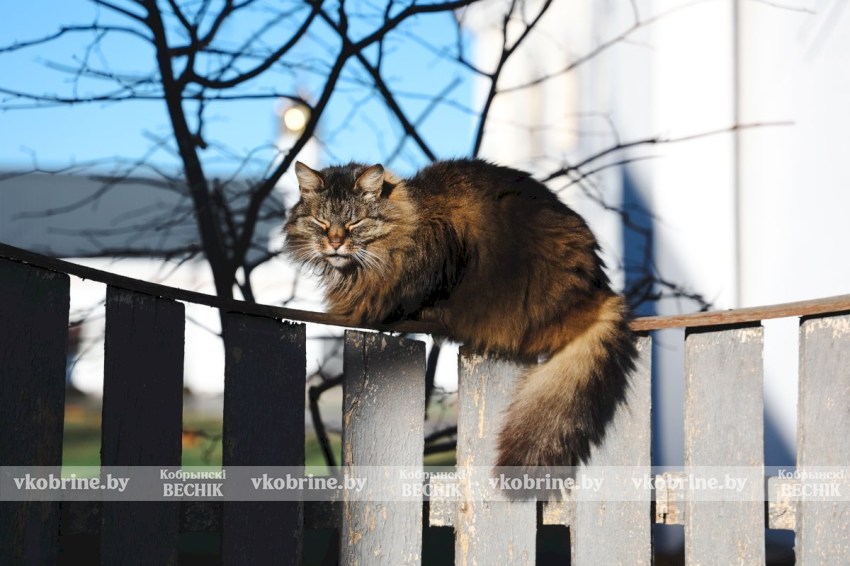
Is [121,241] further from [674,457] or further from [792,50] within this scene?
[792,50]

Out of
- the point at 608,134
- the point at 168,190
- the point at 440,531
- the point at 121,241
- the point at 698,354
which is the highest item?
the point at 608,134

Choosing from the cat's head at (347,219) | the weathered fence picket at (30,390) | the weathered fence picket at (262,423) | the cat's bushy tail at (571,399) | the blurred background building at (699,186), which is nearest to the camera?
the weathered fence picket at (30,390)

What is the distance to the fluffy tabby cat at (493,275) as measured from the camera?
5.78 feet

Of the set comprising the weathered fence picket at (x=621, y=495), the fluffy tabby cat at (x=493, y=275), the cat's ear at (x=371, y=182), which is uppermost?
the cat's ear at (x=371, y=182)

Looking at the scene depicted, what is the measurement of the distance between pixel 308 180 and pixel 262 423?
73cm

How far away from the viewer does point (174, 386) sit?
1.58 meters

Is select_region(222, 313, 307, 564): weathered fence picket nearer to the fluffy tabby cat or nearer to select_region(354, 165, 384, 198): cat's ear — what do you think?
the fluffy tabby cat

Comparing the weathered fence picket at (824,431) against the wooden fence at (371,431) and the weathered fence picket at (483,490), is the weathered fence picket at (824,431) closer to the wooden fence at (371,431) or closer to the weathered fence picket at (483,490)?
the wooden fence at (371,431)

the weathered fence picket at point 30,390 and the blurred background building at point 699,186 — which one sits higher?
the blurred background building at point 699,186

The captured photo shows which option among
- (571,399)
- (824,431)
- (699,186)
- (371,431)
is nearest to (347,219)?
(371,431)

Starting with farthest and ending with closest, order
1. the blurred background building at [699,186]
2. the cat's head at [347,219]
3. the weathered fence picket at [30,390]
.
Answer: the blurred background building at [699,186]
the cat's head at [347,219]
the weathered fence picket at [30,390]

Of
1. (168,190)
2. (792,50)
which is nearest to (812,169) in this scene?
(792,50)

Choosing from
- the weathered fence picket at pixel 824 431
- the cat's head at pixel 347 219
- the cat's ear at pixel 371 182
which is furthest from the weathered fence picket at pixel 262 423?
the weathered fence picket at pixel 824 431

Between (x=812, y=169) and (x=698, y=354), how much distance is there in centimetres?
141
